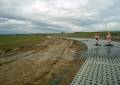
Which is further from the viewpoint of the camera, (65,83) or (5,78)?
(5,78)

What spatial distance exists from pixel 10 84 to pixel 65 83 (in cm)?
211

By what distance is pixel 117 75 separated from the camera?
6773 mm

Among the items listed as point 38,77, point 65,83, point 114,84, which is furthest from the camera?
point 38,77

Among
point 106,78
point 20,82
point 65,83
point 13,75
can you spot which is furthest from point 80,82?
point 13,75

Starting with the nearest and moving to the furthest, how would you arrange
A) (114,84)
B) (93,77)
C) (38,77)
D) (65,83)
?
(114,84) → (65,83) → (93,77) → (38,77)

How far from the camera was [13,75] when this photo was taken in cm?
734

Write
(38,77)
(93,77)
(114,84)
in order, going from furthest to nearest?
(38,77)
(93,77)
(114,84)

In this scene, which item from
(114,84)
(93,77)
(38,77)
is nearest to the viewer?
(114,84)

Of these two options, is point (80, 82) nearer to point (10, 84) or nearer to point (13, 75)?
point (10, 84)

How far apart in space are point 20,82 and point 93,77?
295 cm

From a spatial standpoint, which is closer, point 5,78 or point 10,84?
point 10,84

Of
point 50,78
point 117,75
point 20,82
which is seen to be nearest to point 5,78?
point 20,82

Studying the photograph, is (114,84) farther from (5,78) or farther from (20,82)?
(5,78)

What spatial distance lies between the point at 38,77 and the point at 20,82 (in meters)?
0.92
